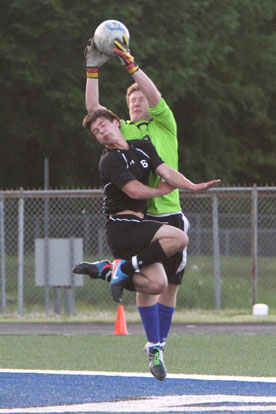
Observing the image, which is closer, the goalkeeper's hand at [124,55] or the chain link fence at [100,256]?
the goalkeeper's hand at [124,55]

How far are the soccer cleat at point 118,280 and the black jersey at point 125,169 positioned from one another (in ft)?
1.27

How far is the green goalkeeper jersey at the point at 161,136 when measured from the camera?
25.9 ft

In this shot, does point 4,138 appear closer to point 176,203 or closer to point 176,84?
point 176,84

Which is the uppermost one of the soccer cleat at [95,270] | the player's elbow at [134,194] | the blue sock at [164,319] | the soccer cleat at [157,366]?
the player's elbow at [134,194]

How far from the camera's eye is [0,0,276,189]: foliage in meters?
25.9

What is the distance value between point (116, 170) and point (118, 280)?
782mm

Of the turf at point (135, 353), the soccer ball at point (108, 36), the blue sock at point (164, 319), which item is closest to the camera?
the soccer ball at point (108, 36)

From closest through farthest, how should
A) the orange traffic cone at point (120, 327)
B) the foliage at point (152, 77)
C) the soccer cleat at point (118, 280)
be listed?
the soccer cleat at point (118, 280) → the orange traffic cone at point (120, 327) → the foliage at point (152, 77)

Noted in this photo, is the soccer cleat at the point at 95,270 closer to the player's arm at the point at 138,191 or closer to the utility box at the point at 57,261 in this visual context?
the player's arm at the point at 138,191

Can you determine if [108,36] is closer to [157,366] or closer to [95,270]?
[95,270]

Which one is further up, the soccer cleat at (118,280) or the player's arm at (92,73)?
the player's arm at (92,73)

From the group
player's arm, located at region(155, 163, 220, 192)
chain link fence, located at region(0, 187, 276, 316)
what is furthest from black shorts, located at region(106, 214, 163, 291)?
chain link fence, located at region(0, 187, 276, 316)

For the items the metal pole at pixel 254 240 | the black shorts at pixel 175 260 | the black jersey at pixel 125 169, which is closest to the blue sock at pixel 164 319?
the black shorts at pixel 175 260

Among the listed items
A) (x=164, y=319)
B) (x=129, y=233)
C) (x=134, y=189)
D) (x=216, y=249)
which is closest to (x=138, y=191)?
(x=134, y=189)
